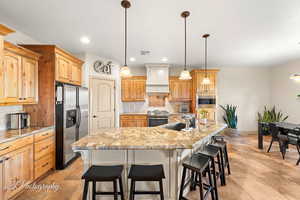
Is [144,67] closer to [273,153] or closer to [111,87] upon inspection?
[111,87]

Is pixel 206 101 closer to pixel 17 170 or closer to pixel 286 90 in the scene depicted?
pixel 286 90

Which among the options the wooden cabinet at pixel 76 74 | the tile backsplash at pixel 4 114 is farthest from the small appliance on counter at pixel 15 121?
the wooden cabinet at pixel 76 74

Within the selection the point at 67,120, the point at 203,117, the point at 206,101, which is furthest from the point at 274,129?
the point at 67,120

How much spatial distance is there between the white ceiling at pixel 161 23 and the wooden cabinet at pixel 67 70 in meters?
0.44

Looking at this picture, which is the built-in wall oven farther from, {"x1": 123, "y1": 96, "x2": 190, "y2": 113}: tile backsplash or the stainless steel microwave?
the stainless steel microwave

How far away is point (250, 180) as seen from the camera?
2.53 meters

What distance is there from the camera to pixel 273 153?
3715mm

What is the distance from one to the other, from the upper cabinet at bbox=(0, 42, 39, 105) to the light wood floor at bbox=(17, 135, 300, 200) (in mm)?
1518

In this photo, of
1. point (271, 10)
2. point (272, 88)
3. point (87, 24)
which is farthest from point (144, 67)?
point (272, 88)

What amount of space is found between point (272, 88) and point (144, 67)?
531 cm

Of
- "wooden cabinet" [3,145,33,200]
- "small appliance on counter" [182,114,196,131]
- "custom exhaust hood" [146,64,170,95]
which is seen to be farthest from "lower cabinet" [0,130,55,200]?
"custom exhaust hood" [146,64,170,95]

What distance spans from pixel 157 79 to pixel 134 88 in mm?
932

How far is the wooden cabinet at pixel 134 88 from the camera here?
5.27 m

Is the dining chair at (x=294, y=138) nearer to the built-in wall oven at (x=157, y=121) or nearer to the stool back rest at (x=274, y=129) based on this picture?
the stool back rest at (x=274, y=129)
